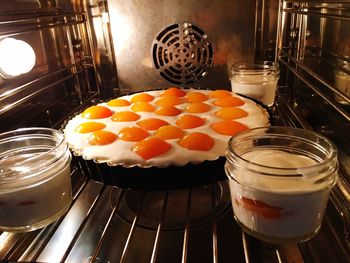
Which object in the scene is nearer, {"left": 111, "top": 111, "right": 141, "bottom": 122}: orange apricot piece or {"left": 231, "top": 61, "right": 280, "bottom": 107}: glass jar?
{"left": 111, "top": 111, "right": 141, "bottom": 122}: orange apricot piece

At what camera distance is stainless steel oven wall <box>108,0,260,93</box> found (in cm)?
137

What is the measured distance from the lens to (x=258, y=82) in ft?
4.08

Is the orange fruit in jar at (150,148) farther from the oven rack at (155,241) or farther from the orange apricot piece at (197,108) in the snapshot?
the orange apricot piece at (197,108)

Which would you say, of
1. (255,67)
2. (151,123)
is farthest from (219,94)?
(151,123)

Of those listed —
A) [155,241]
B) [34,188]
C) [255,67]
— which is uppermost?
[255,67]

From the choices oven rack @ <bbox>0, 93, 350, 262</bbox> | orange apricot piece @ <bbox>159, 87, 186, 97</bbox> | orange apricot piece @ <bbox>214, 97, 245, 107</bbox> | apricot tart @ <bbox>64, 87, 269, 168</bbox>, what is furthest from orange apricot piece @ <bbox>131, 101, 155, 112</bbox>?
oven rack @ <bbox>0, 93, 350, 262</bbox>

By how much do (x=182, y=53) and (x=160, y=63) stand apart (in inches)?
4.2

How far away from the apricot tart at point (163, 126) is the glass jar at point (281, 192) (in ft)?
0.57

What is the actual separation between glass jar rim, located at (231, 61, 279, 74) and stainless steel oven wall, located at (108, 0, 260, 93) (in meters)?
0.10

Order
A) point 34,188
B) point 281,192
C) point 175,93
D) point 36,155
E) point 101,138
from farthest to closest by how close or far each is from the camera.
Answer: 1. point 175,93
2. point 101,138
3. point 36,155
4. point 34,188
5. point 281,192

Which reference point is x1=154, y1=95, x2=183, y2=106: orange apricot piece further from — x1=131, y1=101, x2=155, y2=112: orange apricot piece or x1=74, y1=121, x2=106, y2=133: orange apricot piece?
x1=74, y1=121, x2=106, y2=133: orange apricot piece

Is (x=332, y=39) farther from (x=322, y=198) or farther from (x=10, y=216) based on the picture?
(x=10, y=216)

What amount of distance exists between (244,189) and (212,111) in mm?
538

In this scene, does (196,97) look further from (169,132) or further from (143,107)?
(169,132)
